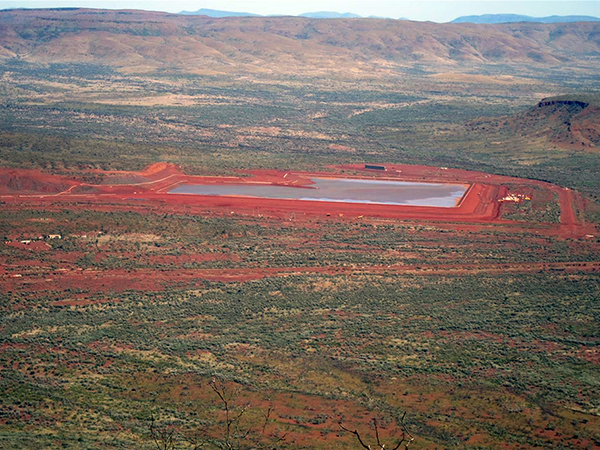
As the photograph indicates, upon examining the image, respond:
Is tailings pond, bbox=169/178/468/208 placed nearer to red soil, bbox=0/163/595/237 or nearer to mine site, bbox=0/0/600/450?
mine site, bbox=0/0/600/450

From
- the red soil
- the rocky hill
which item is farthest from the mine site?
the rocky hill

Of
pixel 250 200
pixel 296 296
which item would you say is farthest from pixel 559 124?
pixel 296 296

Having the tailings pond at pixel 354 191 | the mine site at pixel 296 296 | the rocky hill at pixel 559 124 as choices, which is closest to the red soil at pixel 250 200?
the mine site at pixel 296 296

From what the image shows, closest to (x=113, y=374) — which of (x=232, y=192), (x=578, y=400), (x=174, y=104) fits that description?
(x=578, y=400)

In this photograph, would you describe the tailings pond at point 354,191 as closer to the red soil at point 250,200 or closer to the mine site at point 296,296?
the mine site at point 296,296

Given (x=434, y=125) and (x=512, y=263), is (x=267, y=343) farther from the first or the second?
(x=434, y=125)

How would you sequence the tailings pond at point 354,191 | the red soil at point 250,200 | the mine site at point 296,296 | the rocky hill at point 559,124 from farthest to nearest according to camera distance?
the rocky hill at point 559,124, the tailings pond at point 354,191, the red soil at point 250,200, the mine site at point 296,296

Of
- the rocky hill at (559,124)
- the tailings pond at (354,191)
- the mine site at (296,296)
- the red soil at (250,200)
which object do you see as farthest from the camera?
the rocky hill at (559,124)

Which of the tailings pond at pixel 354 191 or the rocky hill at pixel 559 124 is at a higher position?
the rocky hill at pixel 559 124
